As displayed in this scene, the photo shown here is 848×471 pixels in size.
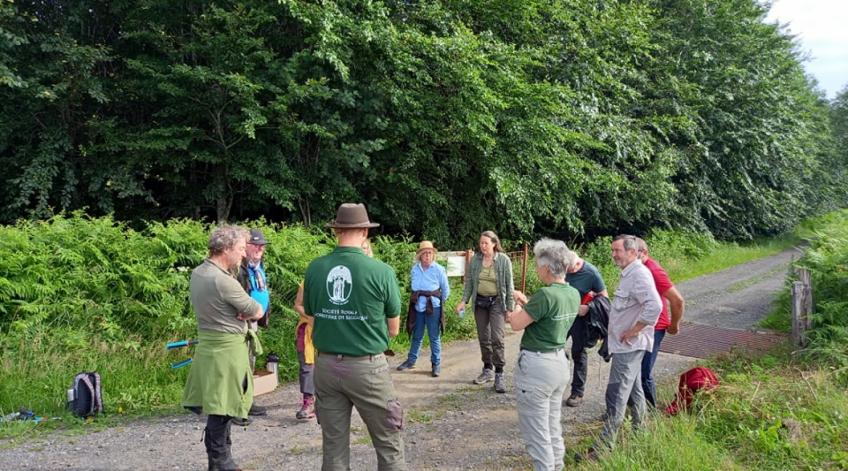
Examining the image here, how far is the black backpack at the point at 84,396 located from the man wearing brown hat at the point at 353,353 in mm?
3295

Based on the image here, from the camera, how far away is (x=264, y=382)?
6430 millimetres

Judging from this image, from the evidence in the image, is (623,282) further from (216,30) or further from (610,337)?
(216,30)

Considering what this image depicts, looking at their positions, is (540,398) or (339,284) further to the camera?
(540,398)

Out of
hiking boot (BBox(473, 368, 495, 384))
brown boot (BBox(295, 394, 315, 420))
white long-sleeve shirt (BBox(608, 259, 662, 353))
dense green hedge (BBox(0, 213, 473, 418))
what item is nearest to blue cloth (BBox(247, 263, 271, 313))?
brown boot (BBox(295, 394, 315, 420))

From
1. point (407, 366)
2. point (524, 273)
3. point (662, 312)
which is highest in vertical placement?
point (662, 312)

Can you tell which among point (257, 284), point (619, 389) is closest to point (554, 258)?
point (619, 389)

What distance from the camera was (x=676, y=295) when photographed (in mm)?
5137

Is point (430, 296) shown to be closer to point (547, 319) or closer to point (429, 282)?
point (429, 282)

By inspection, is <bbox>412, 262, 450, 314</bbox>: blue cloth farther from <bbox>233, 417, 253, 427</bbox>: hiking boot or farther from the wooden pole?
the wooden pole

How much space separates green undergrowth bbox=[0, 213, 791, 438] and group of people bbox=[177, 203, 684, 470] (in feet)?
5.27

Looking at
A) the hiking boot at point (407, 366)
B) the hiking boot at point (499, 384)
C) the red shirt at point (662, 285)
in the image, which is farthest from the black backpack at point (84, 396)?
the red shirt at point (662, 285)

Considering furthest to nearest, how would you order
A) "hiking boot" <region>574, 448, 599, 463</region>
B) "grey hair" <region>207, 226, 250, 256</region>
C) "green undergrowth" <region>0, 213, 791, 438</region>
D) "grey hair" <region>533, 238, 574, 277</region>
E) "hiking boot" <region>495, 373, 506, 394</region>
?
1. "hiking boot" <region>495, 373, 506, 394</region>
2. "green undergrowth" <region>0, 213, 791, 438</region>
3. "hiking boot" <region>574, 448, 599, 463</region>
4. "grey hair" <region>207, 226, 250, 256</region>
5. "grey hair" <region>533, 238, 574, 277</region>

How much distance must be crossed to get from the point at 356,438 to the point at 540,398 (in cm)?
212

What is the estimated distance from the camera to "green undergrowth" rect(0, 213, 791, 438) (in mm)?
5863
